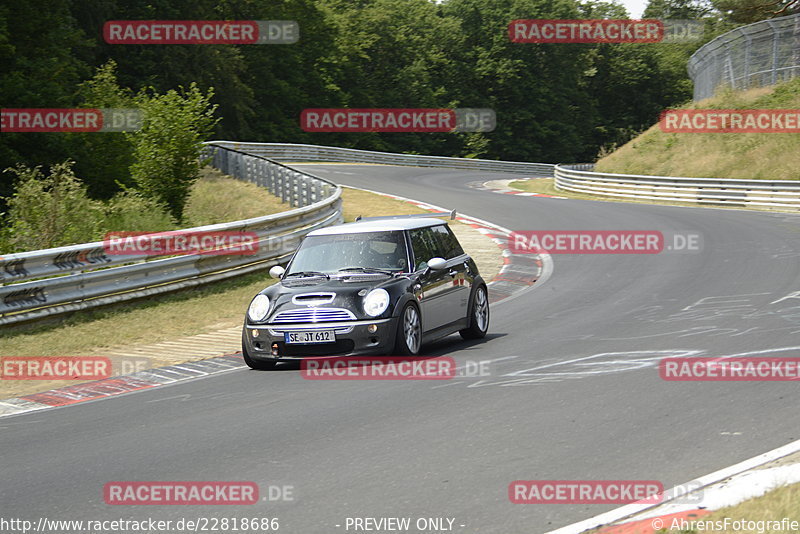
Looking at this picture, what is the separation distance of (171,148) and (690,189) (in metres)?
19.0

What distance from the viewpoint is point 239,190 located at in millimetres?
31344

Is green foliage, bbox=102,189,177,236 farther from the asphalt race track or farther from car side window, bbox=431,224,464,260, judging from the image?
the asphalt race track

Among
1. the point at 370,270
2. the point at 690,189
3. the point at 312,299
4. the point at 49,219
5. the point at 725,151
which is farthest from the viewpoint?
the point at 725,151

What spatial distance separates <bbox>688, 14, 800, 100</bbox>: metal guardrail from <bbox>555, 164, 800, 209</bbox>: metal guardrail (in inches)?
370

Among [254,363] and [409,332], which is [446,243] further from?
[254,363]

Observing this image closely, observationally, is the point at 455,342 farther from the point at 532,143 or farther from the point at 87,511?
the point at 532,143

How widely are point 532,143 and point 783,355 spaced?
83.0 meters

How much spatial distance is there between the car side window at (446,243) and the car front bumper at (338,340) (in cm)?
227

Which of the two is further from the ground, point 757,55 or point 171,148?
point 757,55

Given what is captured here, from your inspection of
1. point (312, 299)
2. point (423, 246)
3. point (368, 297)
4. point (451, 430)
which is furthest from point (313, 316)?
point (451, 430)

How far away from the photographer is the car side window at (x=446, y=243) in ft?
40.8

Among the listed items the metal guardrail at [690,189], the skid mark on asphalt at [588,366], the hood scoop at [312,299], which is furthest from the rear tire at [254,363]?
the metal guardrail at [690,189]

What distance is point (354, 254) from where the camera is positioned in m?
11.6

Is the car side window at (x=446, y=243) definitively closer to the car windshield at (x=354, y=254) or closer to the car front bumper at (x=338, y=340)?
the car windshield at (x=354, y=254)
